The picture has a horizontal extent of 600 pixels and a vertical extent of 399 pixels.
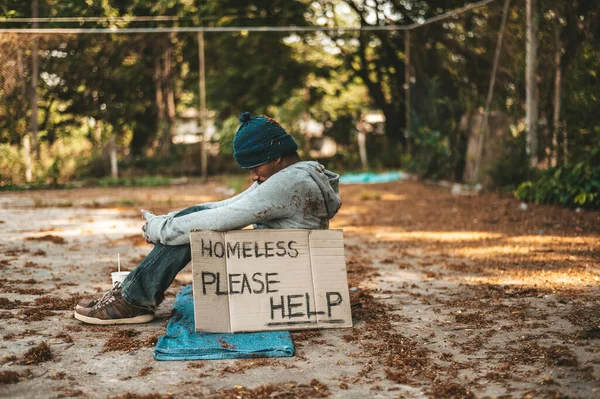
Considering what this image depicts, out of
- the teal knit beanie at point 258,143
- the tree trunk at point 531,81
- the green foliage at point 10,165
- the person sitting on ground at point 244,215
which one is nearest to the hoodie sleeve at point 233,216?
the person sitting on ground at point 244,215

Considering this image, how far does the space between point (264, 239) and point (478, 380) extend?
1302mm

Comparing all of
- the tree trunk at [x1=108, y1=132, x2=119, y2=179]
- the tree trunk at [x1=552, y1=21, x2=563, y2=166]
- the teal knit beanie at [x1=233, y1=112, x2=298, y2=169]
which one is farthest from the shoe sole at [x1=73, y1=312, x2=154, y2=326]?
the tree trunk at [x1=108, y1=132, x2=119, y2=179]

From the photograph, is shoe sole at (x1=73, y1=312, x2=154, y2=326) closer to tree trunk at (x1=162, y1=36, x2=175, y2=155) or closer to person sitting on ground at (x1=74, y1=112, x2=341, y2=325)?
person sitting on ground at (x1=74, y1=112, x2=341, y2=325)

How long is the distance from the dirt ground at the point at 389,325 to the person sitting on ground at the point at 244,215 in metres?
0.13

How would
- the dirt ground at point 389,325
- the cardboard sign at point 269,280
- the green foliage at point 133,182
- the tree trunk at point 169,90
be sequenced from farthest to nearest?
1. the tree trunk at point 169,90
2. the green foliage at point 133,182
3. the cardboard sign at point 269,280
4. the dirt ground at point 389,325

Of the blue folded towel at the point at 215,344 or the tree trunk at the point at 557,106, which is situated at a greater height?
the tree trunk at the point at 557,106

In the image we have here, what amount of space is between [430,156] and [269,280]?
29.9 ft

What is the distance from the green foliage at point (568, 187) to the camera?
773 cm

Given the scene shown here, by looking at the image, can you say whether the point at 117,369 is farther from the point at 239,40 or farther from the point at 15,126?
the point at 239,40

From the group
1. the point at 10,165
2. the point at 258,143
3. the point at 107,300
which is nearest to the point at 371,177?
the point at 10,165

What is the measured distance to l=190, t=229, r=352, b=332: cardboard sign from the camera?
358 centimetres

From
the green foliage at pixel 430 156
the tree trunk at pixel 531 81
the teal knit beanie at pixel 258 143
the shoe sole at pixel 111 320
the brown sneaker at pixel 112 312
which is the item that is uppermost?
the tree trunk at pixel 531 81

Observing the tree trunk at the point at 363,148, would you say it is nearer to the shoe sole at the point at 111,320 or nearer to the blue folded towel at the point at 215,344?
the shoe sole at the point at 111,320

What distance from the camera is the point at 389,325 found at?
378 centimetres
